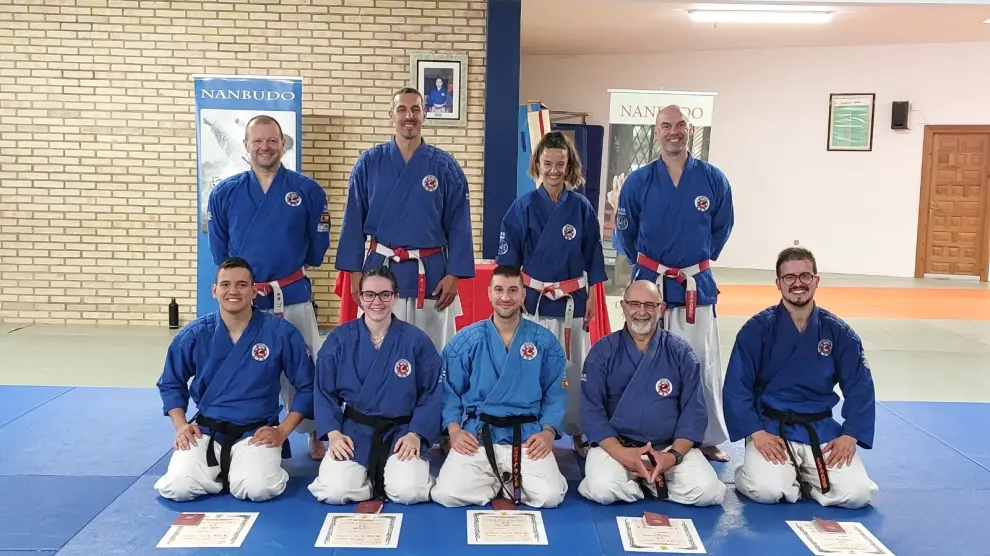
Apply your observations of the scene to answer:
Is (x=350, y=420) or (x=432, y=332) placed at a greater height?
(x=432, y=332)

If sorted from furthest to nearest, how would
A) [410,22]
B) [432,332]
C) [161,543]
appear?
1. [410,22]
2. [432,332]
3. [161,543]

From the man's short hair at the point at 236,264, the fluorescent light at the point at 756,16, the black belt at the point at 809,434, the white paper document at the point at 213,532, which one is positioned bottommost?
the white paper document at the point at 213,532

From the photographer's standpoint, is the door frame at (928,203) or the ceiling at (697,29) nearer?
the ceiling at (697,29)

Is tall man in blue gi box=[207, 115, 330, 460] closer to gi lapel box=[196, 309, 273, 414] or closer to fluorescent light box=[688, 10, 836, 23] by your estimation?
gi lapel box=[196, 309, 273, 414]

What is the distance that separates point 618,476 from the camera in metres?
3.30

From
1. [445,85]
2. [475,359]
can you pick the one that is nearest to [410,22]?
[445,85]

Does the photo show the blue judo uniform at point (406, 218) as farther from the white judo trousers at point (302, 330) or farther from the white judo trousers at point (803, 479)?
the white judo trousers at point (803, 479)

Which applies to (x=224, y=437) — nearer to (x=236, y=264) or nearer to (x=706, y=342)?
(x=236, y=264)

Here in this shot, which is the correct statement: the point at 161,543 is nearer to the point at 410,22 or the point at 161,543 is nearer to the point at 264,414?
the point at 264,414

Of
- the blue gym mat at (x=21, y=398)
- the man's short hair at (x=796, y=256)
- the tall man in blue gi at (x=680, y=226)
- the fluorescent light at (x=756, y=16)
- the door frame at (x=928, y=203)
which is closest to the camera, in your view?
the man's short hair at (x=796, y=256)

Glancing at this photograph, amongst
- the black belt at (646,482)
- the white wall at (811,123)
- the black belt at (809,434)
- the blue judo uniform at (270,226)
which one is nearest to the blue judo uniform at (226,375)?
the blue judo uniform at (270,226)

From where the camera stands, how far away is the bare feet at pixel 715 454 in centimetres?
400

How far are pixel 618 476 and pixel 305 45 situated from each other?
16.4ft

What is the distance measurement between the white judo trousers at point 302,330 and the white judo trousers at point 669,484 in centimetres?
132
